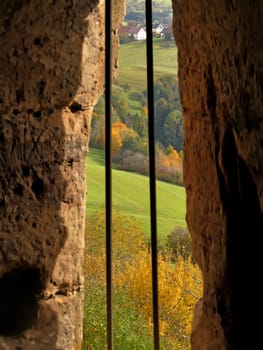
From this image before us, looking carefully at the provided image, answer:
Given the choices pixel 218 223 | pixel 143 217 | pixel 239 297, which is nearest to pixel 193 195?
pixel 218 223

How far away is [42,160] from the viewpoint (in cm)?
225

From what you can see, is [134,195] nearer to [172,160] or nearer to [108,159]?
[172,160]

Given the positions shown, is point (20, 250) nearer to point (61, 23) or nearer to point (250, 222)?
point (61, 23)

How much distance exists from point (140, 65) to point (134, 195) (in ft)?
2.76

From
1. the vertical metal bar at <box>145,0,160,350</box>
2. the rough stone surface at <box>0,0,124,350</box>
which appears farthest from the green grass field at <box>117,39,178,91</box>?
the vertical metal bar at <box>145,0,160,350</box>

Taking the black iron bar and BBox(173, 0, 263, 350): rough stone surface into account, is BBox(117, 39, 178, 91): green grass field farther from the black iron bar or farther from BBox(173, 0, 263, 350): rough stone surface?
BBox(173, 0, 263, 350): rough stone surface

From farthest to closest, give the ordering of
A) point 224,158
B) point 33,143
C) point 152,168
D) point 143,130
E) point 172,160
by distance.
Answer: point 143,130, point 172,160, point 33,143, point 152,168, point 224,158

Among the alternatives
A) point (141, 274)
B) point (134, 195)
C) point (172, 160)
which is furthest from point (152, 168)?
point (141, 274)

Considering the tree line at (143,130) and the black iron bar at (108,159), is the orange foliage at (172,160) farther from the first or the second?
the black iron bar at (108,159)

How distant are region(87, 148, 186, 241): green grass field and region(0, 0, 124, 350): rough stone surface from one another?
9.96 feet

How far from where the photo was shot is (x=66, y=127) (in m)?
2.30

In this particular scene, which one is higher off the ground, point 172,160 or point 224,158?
point 224,158

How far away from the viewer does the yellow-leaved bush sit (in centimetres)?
590

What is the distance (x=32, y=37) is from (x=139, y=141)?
3.54 meters
